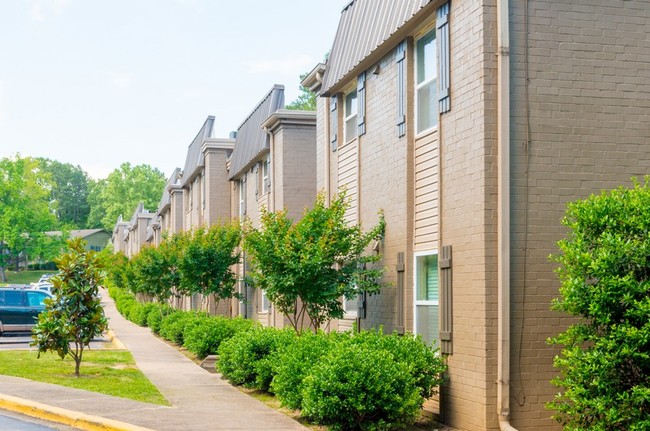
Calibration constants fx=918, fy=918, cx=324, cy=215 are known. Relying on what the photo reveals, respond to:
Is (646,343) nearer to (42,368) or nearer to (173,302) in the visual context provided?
(42,368)

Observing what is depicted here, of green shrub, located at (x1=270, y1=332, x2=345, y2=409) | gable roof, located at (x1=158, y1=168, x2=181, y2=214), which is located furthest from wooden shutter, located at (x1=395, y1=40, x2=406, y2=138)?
gable roof, located at (x1=158, y1=168, x2=181, y2=214)

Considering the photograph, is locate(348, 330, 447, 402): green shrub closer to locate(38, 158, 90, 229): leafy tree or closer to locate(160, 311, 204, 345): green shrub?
locate(160, 311, 204, 345): green shrub

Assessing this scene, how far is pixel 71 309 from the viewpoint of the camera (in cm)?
1772

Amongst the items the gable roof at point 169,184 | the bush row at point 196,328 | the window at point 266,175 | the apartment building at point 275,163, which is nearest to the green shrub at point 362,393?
the bush row at point 196,328

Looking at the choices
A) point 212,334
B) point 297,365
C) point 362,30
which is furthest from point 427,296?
point 212,334

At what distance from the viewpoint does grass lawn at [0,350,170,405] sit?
1594 cm

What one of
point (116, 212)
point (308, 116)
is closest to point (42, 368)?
point (308, 116)

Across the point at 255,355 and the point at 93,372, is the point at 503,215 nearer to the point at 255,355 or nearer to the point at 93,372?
the point at 255,355

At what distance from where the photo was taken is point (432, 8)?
13625 mm

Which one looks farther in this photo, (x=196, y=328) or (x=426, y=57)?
(x=196, y=328)

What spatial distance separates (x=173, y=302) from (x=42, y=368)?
2755 centimetres

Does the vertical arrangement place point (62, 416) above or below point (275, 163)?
below

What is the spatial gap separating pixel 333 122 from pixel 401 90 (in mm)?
4454

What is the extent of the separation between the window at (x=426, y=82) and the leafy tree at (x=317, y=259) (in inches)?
83.4
